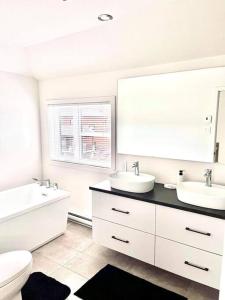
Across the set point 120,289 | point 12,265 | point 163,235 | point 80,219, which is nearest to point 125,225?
point 163,235

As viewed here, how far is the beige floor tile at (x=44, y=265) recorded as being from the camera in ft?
7.66

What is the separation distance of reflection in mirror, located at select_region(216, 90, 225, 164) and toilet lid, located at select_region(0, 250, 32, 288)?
77.2 inches

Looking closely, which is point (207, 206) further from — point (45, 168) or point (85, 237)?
point (45, 168)

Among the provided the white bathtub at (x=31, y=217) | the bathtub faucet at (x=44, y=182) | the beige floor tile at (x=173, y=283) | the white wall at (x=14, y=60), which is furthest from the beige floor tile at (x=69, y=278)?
the white wall at (x=14, y=60)

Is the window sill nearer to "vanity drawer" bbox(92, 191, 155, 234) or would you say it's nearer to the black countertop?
the black countertop

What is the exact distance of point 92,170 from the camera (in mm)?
3096

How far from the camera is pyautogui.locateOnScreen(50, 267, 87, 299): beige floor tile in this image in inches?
83.8

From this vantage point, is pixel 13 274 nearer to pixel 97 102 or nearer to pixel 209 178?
pixel 209 178

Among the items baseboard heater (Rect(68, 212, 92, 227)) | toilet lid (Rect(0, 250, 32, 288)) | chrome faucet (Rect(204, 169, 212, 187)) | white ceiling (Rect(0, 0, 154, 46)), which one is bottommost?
baseboard heater (Rect(68, 212, 92, 227))

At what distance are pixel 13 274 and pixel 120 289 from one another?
1005mm

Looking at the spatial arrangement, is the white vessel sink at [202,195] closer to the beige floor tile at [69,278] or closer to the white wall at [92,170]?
the white wall at [92,170]

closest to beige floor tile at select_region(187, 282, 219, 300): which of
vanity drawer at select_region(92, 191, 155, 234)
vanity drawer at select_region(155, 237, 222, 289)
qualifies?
vanity drawer at select_region(155, 237, 222, 289)

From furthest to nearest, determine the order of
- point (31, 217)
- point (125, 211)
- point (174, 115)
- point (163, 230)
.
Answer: point (31, 217)
point (174, 115)
point (125, 211)
point (163, 230)

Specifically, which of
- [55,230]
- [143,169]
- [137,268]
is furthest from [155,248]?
[55,230]
